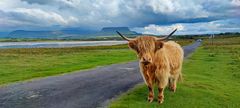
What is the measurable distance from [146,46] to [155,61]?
3.45 feet

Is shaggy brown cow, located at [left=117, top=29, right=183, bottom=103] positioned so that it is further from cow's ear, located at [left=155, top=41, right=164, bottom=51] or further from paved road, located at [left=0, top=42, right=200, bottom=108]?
paved road, located at [left=0, top=42, right=200, bottom=108]

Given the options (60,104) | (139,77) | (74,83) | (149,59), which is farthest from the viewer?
(139,77)

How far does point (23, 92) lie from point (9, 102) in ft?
6.71

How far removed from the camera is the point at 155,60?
1166 cm

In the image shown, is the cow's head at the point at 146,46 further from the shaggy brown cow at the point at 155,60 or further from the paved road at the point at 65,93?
the paved road at the point at 65,93

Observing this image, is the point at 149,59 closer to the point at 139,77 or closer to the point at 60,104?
the point at 60,104

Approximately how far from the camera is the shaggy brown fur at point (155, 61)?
10.8 meters

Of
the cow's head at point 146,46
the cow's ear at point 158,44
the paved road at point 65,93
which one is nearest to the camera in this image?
the cow's head at point 146,46

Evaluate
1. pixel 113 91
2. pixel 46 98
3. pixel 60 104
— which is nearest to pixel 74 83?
pixel 113 91

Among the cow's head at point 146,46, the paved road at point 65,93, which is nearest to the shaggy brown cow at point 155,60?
the cow's head at point 146,46

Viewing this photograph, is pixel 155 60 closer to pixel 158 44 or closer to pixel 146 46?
pixel 158 44

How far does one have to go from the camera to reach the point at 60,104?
38.2 feet

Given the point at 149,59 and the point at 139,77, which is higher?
the point at 149,59

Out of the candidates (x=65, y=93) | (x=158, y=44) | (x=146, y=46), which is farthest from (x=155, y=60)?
(x=65, y=93)
